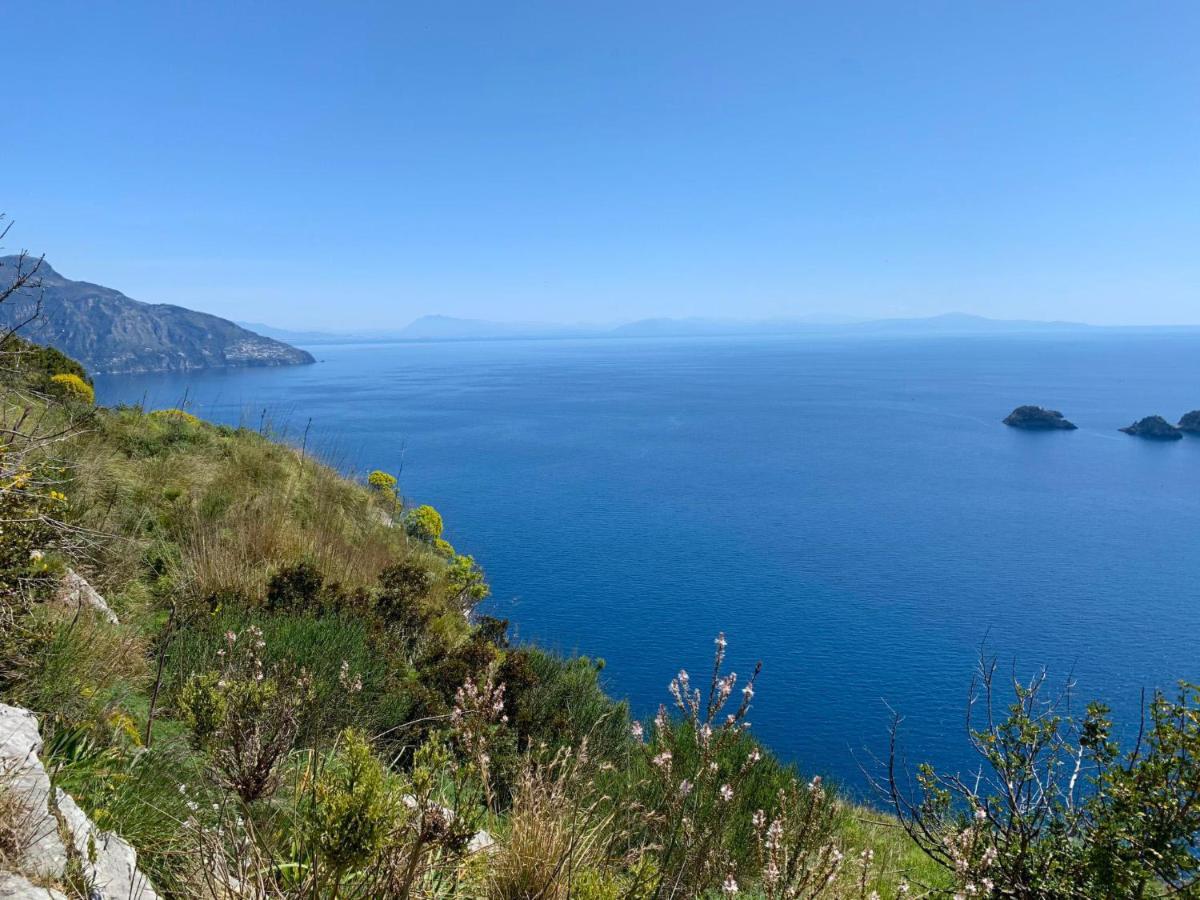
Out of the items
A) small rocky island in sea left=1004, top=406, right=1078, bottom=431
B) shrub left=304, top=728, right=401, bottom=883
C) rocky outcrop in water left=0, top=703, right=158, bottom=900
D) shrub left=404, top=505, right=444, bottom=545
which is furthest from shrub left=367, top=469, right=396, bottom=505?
small rocky island in sea left=1004, top=406, right=1078, bottom=431

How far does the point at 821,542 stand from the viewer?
33.4 m

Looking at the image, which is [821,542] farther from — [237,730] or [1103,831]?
[237,730]

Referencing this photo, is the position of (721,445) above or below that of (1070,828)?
below

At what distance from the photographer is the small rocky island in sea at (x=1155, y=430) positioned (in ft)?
210

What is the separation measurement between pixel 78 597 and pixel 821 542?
32374 mm

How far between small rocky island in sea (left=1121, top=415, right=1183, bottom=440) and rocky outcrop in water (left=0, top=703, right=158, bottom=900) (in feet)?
267

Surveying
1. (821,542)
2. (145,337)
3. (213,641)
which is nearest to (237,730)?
(213,641)

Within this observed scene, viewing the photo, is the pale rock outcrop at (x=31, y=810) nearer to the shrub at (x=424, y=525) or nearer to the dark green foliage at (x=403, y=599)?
the dark green foliage at (x=403, y=599)

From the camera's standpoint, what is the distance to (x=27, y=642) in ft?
10.7

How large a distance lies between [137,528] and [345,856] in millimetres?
6485

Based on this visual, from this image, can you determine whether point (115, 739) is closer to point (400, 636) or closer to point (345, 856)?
point (345, 856)

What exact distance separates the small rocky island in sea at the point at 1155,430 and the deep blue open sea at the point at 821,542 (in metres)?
2.03

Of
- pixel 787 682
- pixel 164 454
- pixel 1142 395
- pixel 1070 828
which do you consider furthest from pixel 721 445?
pixel 1142 395

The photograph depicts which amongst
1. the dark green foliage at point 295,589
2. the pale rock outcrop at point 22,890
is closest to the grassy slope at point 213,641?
the dark green foliage at point 295,589
